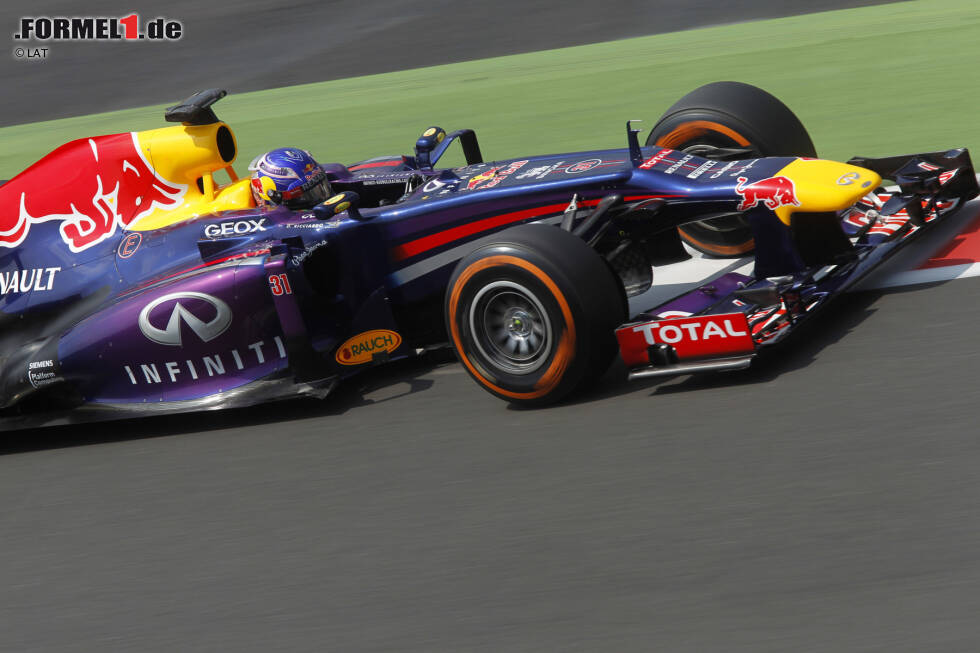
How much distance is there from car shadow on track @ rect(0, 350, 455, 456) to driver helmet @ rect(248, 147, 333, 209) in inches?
36.6

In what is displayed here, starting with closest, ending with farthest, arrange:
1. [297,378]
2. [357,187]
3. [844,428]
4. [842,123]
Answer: [844,428]
[297,378]
[357,187]
[842,123]

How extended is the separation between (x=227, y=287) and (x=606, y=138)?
201 inches

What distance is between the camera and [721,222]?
673cm

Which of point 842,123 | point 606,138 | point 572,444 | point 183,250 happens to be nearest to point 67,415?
point 183,250

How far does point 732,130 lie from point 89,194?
11.3 feet

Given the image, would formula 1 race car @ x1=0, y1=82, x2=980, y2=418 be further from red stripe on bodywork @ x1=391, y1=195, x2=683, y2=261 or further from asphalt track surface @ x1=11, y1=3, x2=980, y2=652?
asphalt track surface @ x1=11, y1=3, x2=980, y2=652

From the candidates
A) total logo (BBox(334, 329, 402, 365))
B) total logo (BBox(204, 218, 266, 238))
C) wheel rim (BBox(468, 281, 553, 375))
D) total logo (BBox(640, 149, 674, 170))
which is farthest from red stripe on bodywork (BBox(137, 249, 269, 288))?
total logo (BBox(640, 149, 674, 170))

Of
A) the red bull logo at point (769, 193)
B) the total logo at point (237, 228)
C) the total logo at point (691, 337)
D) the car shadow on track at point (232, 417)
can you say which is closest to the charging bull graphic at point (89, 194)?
the total logo at point (237, 228)

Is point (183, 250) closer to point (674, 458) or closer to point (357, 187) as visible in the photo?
point (357, 187)

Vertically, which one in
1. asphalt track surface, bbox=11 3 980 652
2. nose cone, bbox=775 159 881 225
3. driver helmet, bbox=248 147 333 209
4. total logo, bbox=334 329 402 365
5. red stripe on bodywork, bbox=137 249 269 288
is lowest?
asphalt track surface, bbox=11 3 980 652

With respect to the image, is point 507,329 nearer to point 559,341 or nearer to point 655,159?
point 559,341

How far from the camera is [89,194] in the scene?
6746mm

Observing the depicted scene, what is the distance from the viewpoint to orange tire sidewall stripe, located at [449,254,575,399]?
16.2 ft

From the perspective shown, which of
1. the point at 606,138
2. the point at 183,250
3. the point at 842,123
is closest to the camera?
the point at 183,250
